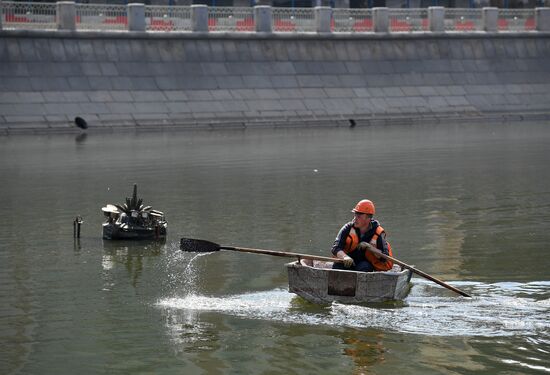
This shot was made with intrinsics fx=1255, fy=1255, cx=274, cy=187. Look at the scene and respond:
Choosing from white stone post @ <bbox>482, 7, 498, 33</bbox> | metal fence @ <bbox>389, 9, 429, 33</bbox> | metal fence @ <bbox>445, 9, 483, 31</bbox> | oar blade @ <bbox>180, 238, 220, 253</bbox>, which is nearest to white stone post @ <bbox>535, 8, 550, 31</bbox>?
white stone post @ <bbox>482, 7, 498, 33</bbox>

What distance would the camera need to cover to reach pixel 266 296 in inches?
671

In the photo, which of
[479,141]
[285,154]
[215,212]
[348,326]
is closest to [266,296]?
[348,326]

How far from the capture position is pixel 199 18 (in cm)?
5316

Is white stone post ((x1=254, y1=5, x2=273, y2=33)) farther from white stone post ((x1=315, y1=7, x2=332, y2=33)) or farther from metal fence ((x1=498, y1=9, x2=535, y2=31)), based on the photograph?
metal fence ((x1=498, y1=9, x2=535, y2=31))

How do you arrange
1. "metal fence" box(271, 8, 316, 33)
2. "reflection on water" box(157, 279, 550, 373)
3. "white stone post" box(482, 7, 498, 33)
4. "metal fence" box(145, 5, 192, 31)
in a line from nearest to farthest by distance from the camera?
"reflection on water" box(157, 279, 550, 373)
"metal fence" box(145, 5, 192, 31)
"metal fence" box(271, 8, 316, 33)
"white stone post" box(482, 7, 498, 33)

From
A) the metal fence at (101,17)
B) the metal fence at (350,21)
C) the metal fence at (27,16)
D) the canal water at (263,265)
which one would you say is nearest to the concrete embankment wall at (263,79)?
the metal fence at (101,17)

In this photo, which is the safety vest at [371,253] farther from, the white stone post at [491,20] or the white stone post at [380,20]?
the white stone post at [491,20]

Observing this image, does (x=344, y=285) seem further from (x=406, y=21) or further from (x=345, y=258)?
(x=406, y=21)

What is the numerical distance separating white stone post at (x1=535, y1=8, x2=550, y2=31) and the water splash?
4586cm

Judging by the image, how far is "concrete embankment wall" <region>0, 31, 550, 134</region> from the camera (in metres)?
48.0

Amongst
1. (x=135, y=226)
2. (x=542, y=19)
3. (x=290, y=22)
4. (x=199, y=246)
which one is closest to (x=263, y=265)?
(x=199, y=246)

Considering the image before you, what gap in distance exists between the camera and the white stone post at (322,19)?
183ft

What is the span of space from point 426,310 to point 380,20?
140 feet

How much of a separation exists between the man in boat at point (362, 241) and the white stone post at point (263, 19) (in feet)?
125
